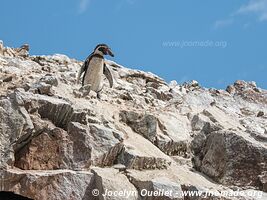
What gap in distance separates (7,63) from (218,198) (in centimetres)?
1209

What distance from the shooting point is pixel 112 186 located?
27.6 feet

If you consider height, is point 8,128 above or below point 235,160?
below

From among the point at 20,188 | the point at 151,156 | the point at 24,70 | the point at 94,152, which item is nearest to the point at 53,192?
the point at 20,188

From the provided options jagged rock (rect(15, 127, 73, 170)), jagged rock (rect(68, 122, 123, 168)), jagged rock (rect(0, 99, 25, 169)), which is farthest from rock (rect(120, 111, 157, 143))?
jagged rock (rect(0, 99, 25, 169))

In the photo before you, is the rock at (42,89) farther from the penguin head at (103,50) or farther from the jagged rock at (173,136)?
the penguin head at (103,50)

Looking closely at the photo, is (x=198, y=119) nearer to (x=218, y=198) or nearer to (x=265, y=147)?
(x=265, y=147)

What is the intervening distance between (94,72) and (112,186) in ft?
27.2

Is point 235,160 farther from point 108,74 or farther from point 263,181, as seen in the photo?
point 108,74

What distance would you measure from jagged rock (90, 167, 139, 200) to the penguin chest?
23.7 feet

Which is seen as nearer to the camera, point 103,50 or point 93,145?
point 93,145

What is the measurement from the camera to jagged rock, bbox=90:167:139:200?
8277 mm

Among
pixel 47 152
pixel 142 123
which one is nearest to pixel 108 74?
pixel 142 123

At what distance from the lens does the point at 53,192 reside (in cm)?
829

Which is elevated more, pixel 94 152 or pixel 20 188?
pixel 94 152
